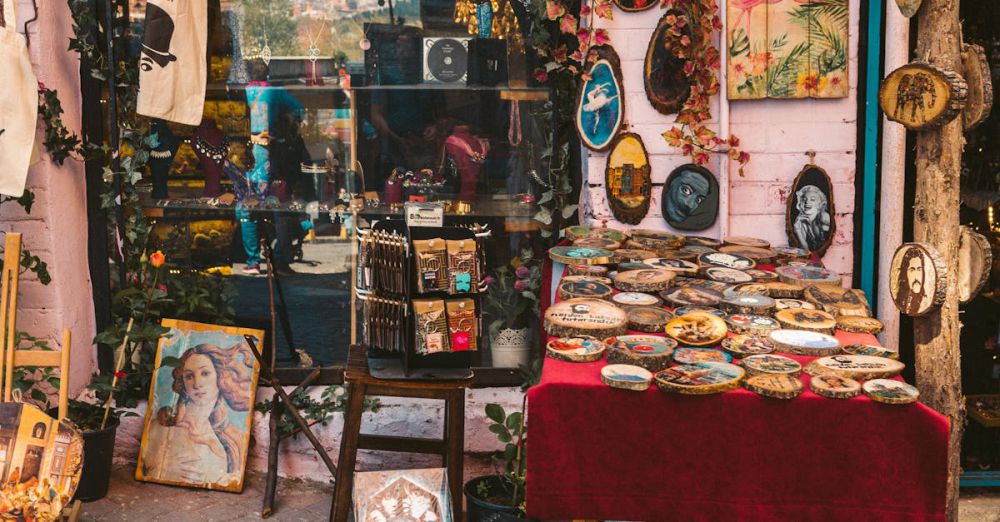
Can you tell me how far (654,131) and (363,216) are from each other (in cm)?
160

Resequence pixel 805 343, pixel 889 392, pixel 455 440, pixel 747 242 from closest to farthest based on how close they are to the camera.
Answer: pixel 889 392
pixel 805 343
pixel 455 440
pixel 747 242

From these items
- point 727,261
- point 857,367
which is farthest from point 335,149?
point 857,367

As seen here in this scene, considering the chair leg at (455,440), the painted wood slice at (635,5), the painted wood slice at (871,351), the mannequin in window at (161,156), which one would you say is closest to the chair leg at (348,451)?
the chair leg at (455,440)

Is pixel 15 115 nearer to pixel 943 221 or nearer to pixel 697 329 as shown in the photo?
pixel 697 329

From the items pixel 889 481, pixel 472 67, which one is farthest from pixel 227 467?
pixel 889 481

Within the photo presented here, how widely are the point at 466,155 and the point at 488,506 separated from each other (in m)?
1.93

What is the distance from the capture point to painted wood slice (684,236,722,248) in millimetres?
4543

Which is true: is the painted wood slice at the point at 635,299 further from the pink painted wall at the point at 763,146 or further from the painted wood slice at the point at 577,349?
the pink painted wall at the point at 763,146

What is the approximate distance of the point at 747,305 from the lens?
3.54 metres

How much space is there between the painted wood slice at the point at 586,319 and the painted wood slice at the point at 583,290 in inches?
4.7

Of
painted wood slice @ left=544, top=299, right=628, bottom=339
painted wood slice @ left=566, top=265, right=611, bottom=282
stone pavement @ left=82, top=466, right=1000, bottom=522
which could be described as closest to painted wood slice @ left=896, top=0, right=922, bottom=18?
painted wood slice @ left=544, top=299, right=628, bottom=339

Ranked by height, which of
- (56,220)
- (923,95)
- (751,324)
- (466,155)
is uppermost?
(923,95)

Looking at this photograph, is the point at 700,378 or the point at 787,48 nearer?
the point at 700,378

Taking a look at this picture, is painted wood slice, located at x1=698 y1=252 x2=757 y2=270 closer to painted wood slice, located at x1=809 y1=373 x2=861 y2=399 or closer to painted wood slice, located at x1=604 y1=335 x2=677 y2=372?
painted wood slice, located at x1=604 y1=335 x2=677 y2=372
